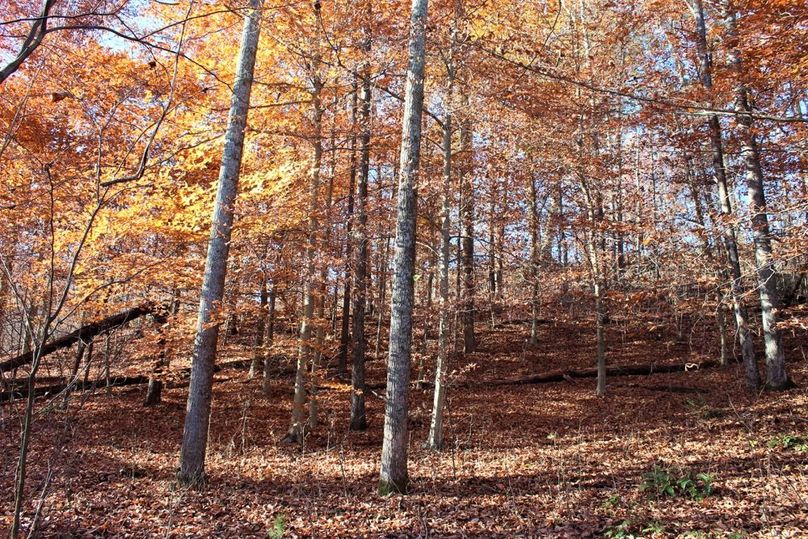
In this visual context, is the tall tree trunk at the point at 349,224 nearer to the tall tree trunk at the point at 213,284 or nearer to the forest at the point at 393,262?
the forest at the point at 393,262

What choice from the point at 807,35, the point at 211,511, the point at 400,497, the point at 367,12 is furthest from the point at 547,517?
the point at 367,12

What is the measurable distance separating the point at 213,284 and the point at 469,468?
5.10 meters

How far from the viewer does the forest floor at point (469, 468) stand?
209 inches

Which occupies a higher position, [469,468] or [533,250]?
[533,250]

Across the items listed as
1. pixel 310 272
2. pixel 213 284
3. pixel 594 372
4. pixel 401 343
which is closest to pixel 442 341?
pixel 401 343

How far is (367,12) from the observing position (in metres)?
10.3

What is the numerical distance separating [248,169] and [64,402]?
8.35 m

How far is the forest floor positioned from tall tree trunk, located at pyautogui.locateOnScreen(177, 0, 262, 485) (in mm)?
670

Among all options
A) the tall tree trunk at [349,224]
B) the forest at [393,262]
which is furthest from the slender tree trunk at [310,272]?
the tall tree trunk at [349,224]

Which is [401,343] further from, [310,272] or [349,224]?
[349,224]

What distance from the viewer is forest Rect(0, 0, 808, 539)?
18.6 feet

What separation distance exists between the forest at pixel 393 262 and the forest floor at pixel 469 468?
6 cm

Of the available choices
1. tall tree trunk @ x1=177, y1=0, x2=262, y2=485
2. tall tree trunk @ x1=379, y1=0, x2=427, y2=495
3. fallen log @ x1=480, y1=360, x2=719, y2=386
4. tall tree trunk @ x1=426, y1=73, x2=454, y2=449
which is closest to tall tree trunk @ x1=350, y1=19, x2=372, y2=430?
tall tree trunk @ x1=426, y1=73, x2=454, y2=449

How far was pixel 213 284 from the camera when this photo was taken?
736 centimetres
